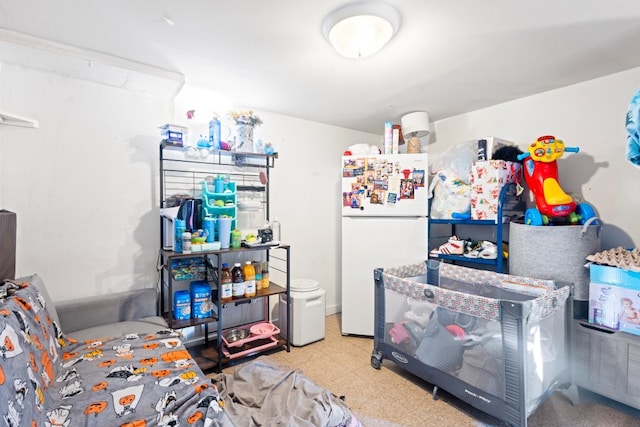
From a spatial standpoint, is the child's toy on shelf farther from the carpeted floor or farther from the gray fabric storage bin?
the carpeted floor

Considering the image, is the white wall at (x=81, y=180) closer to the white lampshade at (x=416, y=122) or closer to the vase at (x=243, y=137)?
the vase at (x=243, y=137)

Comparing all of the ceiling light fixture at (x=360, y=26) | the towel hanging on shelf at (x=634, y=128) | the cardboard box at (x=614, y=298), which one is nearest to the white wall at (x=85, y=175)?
the ceiling light fixture at (x=360, y=26)

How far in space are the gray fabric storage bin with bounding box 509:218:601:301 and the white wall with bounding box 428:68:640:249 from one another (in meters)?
0.27

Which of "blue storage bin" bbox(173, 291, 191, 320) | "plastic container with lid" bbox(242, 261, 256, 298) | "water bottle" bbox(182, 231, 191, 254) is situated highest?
"water bottle" bbox(182, 231, 191, 254)

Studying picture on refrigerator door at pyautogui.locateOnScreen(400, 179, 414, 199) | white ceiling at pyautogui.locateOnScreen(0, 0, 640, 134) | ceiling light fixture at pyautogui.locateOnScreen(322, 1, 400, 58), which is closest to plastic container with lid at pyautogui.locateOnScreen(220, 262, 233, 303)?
white ceiling at pyautogui.locateOnScreen(0, 0, 640, 134)

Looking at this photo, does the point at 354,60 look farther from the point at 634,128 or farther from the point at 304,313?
the point at 304,313

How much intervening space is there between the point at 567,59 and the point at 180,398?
2.84 m

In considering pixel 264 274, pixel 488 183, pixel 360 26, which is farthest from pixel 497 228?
pixel 264 274

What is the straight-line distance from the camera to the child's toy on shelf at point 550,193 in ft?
6.73

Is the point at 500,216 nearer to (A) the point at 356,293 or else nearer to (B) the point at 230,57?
(A) the point at 356,293

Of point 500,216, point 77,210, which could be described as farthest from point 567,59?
point 77,210

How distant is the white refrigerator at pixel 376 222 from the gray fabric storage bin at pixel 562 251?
2.55 feet

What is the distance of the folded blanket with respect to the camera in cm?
152

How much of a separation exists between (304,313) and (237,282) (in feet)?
2.20
